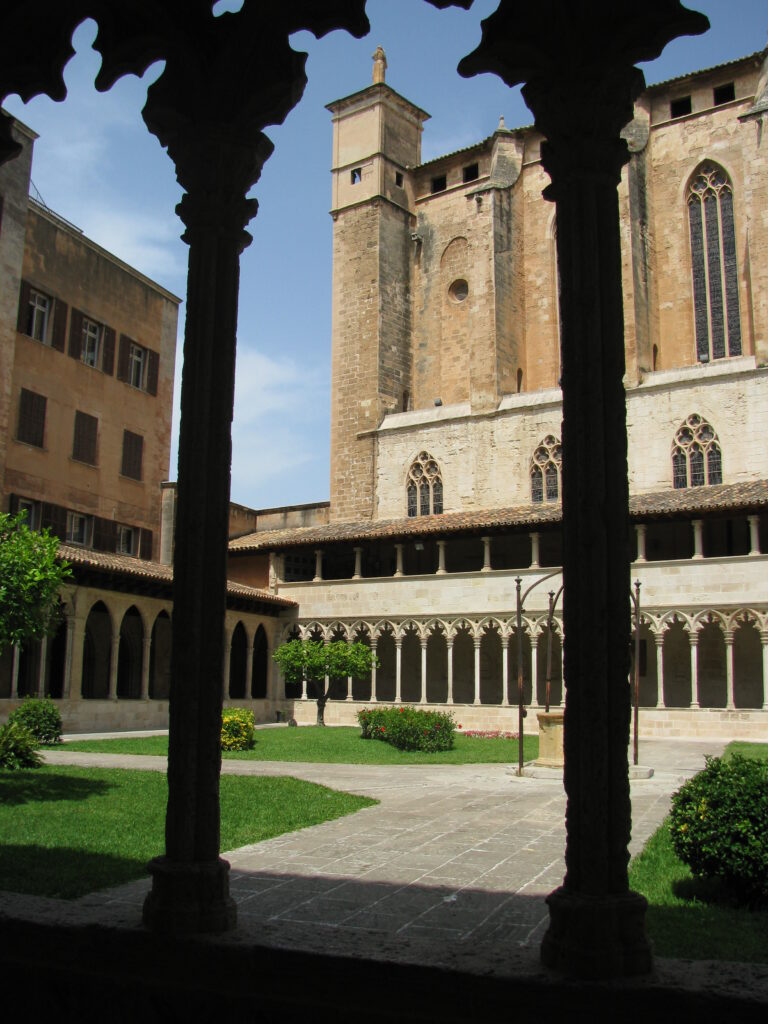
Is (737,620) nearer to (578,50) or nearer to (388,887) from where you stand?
(388,887)

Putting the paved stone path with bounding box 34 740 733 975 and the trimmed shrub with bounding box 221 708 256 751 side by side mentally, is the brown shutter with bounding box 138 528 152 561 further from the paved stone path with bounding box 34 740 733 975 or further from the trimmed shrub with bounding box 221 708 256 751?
the paved stone path with bounding box 34 740 733 975

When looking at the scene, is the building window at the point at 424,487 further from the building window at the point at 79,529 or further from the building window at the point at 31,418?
the building window at the point at 31,418

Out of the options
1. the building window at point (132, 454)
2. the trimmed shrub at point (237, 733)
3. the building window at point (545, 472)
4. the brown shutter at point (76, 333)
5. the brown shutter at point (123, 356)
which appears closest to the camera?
the trimmed shrub at point (237, 733)

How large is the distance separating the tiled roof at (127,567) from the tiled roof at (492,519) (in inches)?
102

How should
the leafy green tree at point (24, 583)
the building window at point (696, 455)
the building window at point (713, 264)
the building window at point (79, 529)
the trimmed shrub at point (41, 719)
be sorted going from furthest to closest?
1. the building window at point (713, 264)
2. the building window at point (696, 455)
3. the building window at point (79, 529)
4. the trimmed shrub at point (41, 719)
5. the leafy green tree at point (24, 583)

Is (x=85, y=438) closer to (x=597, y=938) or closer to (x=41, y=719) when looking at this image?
(x=41, y=719)

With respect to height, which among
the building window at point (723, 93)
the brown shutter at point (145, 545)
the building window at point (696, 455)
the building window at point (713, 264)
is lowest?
the brown shutter at point (145, 545)

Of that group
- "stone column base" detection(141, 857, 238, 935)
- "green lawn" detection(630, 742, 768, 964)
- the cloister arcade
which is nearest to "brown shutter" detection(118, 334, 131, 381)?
the cloister arcade

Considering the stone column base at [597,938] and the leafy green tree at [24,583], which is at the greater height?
the leafy green tree at [24,583]

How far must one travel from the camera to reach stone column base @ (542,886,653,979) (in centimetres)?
320

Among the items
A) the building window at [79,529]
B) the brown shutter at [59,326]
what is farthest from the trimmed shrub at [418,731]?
the brown shutter at [59,326]

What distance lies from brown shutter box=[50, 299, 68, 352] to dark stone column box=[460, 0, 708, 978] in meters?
24.2

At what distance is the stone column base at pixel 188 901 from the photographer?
145 inches

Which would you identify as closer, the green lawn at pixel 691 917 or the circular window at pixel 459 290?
A: the green lawn at pixel 691 917
